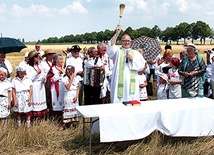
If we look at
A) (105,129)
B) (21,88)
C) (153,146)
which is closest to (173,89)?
(153,146)

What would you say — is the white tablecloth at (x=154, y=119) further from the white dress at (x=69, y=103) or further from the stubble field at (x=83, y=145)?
the white dress at (x=69, y=103)

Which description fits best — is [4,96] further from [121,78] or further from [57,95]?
[121,78]

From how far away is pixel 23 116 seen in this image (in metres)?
6.38

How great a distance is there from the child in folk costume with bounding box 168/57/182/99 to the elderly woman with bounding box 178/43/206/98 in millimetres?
750

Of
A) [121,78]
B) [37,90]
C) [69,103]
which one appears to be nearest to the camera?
[121,78]

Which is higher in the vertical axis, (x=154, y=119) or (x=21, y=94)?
(x=21, y=94)

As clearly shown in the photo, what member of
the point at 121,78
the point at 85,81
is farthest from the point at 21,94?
the point at 121,78

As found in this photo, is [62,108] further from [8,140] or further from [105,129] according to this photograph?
[105,129]

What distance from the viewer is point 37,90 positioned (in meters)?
6.35

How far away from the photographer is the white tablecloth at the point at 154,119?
444 centimetres

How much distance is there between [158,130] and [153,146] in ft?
1.11

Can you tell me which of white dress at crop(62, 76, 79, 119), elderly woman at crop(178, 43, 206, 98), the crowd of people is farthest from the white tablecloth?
white dress at crop(62, 76, 79, 119)

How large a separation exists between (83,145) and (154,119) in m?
1.35

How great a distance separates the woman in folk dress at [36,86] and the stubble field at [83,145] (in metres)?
0.88
